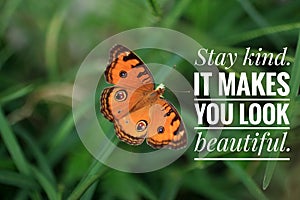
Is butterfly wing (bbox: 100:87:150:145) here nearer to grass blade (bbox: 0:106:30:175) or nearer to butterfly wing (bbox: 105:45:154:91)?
butterfly wing (bbox: 105:45:154:91)

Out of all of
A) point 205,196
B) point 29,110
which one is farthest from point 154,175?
point 29,110

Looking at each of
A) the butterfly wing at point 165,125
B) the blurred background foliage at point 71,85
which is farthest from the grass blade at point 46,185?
the butterfly wing at point 165,125

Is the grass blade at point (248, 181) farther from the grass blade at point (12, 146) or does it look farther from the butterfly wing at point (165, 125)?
the grass blade at point (12, 146)

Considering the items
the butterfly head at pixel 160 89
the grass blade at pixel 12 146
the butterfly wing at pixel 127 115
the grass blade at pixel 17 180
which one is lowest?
the grass blade at pixel 17 180

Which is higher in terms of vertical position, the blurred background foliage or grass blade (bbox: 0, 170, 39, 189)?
the blurred background foliage

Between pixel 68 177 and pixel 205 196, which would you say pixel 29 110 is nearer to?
pixel 68 177

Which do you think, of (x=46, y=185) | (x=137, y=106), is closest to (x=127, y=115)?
(x=137, y=106)

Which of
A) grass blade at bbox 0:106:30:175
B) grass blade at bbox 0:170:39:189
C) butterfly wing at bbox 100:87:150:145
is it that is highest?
butterfly wing at bbox 100:87:150:145

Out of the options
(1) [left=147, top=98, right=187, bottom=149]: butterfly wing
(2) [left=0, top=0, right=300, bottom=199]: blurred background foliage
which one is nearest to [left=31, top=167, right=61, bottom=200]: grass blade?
(2) [left=0, top=0, right=300, bottom=199]: blurred background foliage
